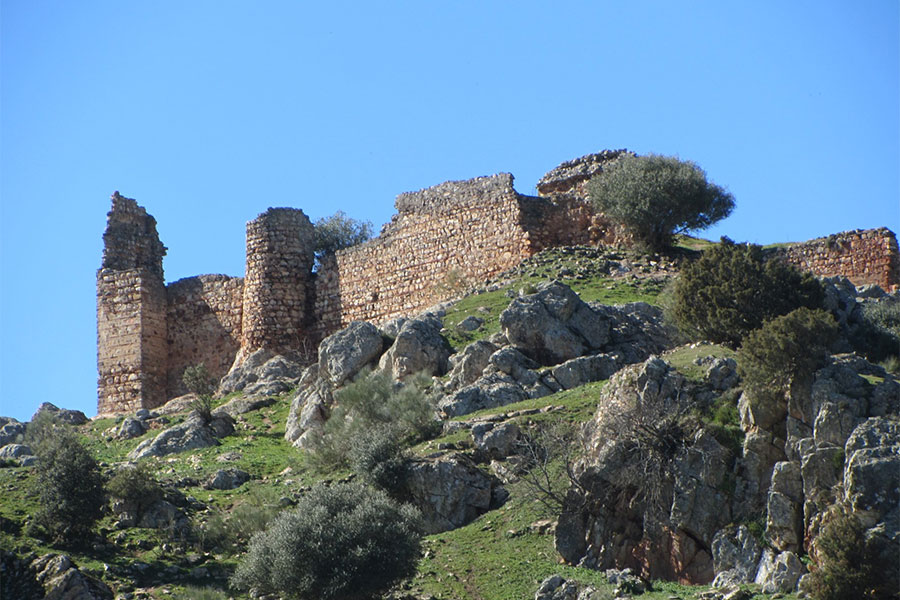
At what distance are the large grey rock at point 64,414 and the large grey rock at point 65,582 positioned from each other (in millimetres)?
14239

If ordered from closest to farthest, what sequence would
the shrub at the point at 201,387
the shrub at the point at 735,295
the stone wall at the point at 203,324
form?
the shrub at the point at 735,295 → the shrub at the point at 201,387 → the stone wall at the point at 203,324

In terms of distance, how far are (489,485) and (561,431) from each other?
1486 millimetres

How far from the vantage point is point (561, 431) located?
89.1ft

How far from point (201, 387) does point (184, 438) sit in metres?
6.66

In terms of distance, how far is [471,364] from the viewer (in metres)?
31.6

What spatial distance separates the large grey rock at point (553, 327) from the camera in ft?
104

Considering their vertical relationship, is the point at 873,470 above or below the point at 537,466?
below

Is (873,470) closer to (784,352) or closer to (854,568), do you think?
(854,568)

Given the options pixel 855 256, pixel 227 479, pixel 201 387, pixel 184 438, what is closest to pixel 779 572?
pixel 227 479

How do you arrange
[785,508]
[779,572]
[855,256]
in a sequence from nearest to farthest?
[779,572] < [785,508] < [855,256]

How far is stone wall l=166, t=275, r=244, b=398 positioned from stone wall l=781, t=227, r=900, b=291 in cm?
1523

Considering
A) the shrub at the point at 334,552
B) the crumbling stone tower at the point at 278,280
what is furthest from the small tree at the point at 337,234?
the shrub at the point at 334,552

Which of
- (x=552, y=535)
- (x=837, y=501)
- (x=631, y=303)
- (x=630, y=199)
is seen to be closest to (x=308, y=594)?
(x=552, y=535)

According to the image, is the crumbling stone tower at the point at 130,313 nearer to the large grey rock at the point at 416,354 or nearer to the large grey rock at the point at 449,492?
the large grey rock at the point at 416,354
